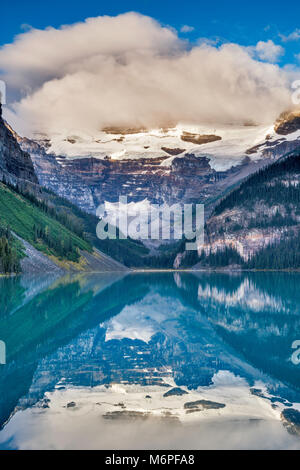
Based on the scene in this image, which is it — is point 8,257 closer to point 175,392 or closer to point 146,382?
point 146,382

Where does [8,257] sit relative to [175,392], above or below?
above

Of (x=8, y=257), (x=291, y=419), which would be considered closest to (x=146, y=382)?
(x=291, y=419)

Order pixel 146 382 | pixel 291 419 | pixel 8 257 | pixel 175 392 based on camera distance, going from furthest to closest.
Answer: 1. pixel 8 257
2. pixel 146 382
3. pixel 175 392
4. pixel 291 419

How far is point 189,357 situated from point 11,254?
12907cm

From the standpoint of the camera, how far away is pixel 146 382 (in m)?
24.0

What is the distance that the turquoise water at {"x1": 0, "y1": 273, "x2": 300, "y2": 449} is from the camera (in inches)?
655

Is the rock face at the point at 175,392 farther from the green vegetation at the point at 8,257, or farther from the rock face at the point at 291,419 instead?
the green vegetation at the point at 8,257

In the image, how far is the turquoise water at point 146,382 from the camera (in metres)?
16.6

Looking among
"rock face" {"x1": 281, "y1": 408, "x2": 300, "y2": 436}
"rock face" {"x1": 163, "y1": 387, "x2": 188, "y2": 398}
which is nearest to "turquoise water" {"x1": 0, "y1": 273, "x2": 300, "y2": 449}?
"rock face" {"x1": 163, "y1": 387, "x2": 188, "y2": 398}

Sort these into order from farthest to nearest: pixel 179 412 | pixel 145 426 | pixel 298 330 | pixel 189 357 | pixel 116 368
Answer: pixel 298 330
pixel 189 357
pixel 116 368
pixel 179 412
pixel 145 426

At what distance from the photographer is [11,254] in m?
152

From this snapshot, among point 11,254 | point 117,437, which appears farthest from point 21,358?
point 11,254

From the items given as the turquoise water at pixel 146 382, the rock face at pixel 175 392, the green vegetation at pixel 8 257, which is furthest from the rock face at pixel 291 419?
the green vegetation at pixel 8 257
